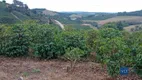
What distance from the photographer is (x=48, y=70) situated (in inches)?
424

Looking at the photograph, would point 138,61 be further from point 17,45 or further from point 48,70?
point 17,45

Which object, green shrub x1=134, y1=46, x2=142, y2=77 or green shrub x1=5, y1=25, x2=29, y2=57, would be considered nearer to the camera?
green shrub x1=134, y1=46, x2=142, y2=77

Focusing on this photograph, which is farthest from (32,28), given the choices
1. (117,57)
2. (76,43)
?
(117,57)

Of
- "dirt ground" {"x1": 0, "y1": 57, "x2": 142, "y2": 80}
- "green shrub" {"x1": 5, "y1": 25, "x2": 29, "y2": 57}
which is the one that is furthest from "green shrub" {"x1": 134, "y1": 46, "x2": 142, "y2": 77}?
"green shrub" {"x1": 5, "y1": 25, "x2": 29, "y2": 57}

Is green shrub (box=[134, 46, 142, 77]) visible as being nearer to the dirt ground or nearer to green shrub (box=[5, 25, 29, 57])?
the dirt ground

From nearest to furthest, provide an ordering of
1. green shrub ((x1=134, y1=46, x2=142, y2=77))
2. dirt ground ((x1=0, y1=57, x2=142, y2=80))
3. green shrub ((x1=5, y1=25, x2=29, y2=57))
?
green shrub ((x1=134, y1=46, x2=142, y2=77)), dirt ground ((x1=0, y1=57, x2=142, y2=80)), green shrub ((x1=5, y1=25, x2=29, y2=57))

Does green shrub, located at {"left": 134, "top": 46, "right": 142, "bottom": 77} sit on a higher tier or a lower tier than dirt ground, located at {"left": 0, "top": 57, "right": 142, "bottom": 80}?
higher

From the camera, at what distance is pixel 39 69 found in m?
10.9

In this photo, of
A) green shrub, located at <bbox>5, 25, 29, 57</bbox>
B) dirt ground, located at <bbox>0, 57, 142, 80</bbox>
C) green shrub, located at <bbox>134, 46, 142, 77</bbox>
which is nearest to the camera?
green shrub, located at <bbox>134, 46, 142, 77</bbox>

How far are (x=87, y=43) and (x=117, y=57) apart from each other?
4744mm

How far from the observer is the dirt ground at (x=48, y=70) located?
9734mm

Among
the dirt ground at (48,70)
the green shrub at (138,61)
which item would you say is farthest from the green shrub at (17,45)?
the green shrub at (138,61)

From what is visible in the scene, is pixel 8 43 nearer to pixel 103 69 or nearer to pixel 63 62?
pixel 63 62

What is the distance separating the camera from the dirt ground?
9.73 m
